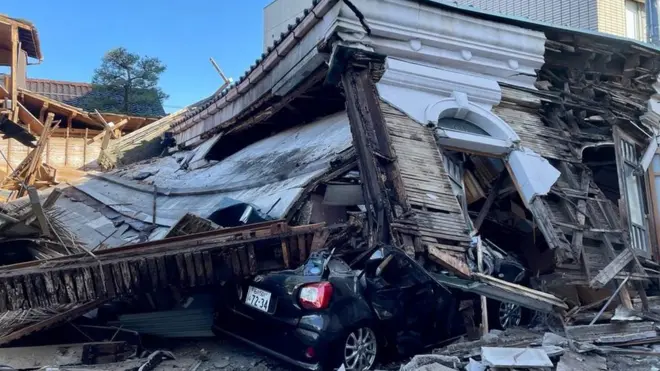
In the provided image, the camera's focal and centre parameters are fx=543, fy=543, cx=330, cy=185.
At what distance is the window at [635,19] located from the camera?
15.0m

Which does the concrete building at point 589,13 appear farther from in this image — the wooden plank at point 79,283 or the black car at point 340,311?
the wooden plank at point 79,283

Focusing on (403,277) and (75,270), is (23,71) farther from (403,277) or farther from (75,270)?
(403,277)

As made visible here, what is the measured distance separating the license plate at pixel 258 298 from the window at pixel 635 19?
46.2ft

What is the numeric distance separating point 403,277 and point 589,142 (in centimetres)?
434

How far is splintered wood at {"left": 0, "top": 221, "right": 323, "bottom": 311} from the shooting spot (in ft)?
15.6

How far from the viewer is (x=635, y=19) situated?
15336 mm

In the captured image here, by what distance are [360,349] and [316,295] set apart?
0.73 m

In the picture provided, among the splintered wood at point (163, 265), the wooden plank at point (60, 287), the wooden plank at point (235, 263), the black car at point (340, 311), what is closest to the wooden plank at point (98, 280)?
the splintered wood at point (163, 265)

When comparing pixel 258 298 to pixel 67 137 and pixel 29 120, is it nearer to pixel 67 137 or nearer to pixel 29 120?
pixel 29 120

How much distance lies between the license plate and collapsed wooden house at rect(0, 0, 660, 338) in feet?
0.77

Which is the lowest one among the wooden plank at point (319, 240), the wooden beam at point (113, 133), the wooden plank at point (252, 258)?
the wooden plank at point (252, 258)

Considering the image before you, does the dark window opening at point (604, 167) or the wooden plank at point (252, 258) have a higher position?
the dark window opening at point (604, 167)

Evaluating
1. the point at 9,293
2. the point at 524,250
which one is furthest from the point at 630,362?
the point at 9,293

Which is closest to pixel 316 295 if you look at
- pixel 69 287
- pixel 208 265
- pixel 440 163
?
pixel 208 265
